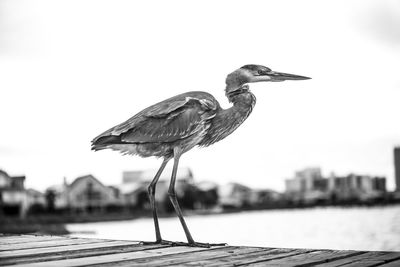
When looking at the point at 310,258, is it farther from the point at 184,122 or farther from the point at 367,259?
the point at 184,122

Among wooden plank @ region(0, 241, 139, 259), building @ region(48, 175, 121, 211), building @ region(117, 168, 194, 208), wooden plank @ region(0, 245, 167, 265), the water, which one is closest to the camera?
wooden plank @ region(0, 245, 167, 265)

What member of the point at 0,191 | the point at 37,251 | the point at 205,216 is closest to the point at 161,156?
the point at 37,251

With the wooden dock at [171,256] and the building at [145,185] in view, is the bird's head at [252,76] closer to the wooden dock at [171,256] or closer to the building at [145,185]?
the wooden dock at [171,256]

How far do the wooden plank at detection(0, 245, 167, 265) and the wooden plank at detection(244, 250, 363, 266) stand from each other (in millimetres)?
1309

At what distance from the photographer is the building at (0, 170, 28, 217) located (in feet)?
209

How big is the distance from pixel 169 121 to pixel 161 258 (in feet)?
5.61

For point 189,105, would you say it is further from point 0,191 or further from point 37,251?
point 0,191

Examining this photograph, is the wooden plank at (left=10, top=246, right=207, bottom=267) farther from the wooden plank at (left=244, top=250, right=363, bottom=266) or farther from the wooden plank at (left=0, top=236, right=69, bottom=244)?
the wooden plank at (left=0, top=236, right=69, bottom=244)

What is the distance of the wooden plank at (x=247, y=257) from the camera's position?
3.40 metres

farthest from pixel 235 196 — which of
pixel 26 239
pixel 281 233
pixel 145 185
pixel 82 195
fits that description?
pixel 26 239

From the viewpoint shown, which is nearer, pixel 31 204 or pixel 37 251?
pixel 37 251

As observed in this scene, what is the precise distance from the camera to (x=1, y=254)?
13.3 feet

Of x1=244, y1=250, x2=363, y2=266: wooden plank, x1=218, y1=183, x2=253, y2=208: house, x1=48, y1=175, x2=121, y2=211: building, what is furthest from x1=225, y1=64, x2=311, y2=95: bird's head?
x1=218, y1=183, x2=253, y2=208: house

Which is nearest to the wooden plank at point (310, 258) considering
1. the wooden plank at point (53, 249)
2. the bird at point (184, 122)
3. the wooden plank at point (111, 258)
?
the wooden plank at point (111, 258)
